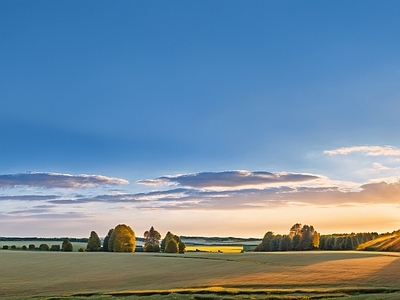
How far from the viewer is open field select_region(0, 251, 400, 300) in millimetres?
41188

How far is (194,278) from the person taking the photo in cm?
5206

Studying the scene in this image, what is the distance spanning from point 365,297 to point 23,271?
4123 cm

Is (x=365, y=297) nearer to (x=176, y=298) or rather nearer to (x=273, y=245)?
(x=176, y=298)

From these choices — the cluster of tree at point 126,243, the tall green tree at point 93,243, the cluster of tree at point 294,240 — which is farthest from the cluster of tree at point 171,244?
the cluster of tree at point 294,240

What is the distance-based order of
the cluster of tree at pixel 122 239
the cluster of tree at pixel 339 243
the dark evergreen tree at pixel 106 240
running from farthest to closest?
the cluster of tree at pixel 339 243 → the dark evergreen tree at pixel 106 240 → the cluster of tree at pixel 122 239

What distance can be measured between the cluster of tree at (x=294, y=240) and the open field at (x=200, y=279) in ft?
209

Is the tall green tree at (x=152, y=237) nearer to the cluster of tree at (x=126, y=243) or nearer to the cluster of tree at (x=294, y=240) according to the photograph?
the cluster of tree at (x=126, y=243)

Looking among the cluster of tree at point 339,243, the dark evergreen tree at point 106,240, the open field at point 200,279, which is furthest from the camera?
the cluster of tree at point 339,243

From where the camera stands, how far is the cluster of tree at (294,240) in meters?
134

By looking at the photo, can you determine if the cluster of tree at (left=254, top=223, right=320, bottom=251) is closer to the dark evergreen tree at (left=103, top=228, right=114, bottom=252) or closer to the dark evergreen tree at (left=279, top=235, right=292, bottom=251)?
the dark evergreen tree at (left=279, top=235, right=292, bottom=251)

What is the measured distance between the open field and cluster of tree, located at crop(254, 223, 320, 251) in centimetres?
6375

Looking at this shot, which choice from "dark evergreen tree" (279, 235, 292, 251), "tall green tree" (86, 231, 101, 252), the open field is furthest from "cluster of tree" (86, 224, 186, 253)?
"dark evergreen tree" (279, 235, 292, 251)

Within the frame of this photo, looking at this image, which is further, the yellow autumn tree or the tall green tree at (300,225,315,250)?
the tall green tree at (300,225,315,250)

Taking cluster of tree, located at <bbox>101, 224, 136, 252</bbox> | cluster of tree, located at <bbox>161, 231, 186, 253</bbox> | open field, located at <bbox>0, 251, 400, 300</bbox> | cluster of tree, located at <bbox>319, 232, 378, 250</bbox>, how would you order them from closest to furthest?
open field, located at <bbox>0, 251, 400, 300</bbox> → cluster of tree, located at <bbox>161, 231, 186, 253</bbox> → cluster of tree, located at <bbox>101, 224, 136, 252</bbox> → cluster of tree, located at <bbox>319, 232, 378, 250</bbox>
